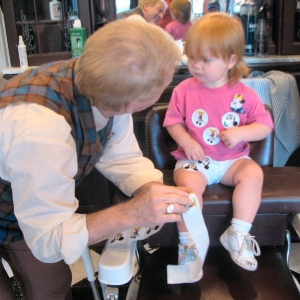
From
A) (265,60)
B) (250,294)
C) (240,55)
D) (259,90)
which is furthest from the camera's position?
(265,60)

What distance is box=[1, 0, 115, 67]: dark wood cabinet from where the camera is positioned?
7.00ft

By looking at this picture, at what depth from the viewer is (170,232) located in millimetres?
1384

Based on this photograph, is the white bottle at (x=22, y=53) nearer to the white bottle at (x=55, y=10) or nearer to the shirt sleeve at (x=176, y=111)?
the white bottle at (x=55, y=10)

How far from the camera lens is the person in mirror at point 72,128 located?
2.95 feet

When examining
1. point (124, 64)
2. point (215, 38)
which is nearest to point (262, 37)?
point (215, 38)

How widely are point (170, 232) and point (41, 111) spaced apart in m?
0.67

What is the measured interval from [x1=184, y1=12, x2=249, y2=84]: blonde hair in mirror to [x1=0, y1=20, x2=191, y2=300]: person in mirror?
1.51ft

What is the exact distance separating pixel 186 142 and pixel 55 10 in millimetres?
1192

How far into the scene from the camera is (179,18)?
2.14m

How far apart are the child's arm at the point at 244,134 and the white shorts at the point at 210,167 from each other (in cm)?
8

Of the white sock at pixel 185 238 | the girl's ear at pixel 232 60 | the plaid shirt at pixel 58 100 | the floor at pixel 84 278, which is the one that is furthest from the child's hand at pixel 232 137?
the floor at pixel 84 278

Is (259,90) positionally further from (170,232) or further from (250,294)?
(250,294)

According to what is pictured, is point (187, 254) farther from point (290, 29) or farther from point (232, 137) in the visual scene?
point (290, 29)

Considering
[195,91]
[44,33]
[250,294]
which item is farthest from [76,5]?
[250,294]
